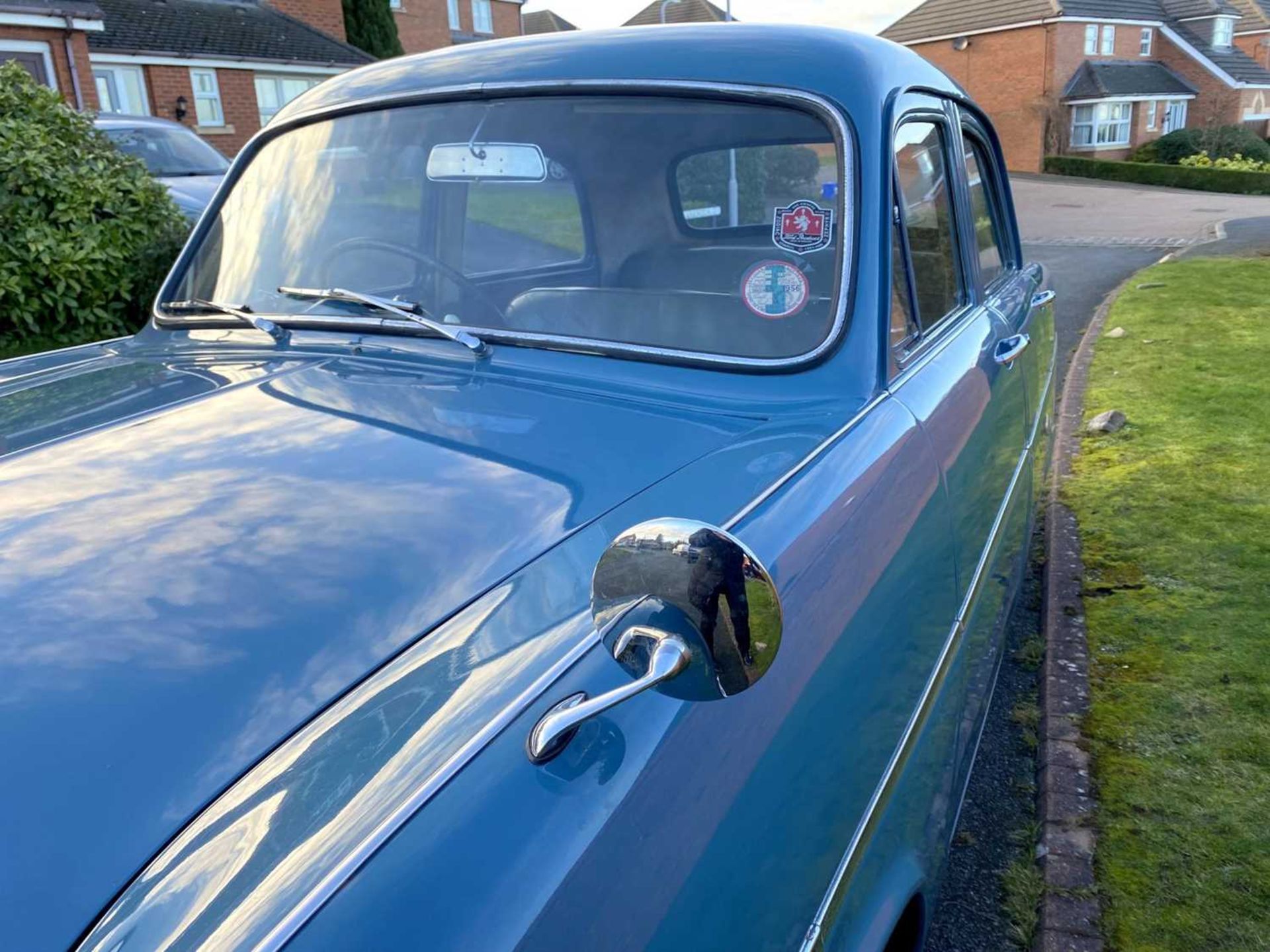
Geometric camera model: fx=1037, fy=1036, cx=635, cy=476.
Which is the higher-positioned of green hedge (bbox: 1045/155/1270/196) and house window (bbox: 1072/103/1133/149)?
house window (bbox: 1072/103/1133/149)

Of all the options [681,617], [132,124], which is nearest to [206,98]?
[132,124]

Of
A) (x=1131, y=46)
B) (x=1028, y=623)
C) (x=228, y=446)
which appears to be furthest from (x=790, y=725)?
(x=1131, y=46)

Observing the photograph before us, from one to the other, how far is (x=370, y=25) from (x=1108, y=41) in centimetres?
2944

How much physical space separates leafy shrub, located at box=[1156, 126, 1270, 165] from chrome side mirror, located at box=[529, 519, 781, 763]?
40.6 metres

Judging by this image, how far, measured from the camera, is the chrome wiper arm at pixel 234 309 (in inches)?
88.4

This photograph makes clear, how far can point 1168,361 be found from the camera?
23.1 ft

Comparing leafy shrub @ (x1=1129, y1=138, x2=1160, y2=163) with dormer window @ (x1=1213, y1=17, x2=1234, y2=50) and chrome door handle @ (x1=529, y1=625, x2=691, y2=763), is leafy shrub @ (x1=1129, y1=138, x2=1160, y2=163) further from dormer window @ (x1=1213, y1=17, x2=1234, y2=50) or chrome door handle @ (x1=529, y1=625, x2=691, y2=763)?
chrome door handle @ (x1=529, y1=625, x2=691, y2=763)

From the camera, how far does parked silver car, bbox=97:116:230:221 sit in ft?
32.3

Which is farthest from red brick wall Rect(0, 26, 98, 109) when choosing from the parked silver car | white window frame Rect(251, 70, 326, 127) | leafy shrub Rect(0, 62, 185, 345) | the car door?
the car door

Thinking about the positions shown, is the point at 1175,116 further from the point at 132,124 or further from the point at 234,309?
the point at 234,309

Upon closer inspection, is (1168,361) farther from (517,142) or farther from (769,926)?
(769,926)

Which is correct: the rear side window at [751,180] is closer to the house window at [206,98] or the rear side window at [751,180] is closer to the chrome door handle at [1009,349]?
the chrome door handle at [1009,349]

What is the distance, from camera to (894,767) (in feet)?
5.33

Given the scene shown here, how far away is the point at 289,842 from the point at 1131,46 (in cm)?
4920
